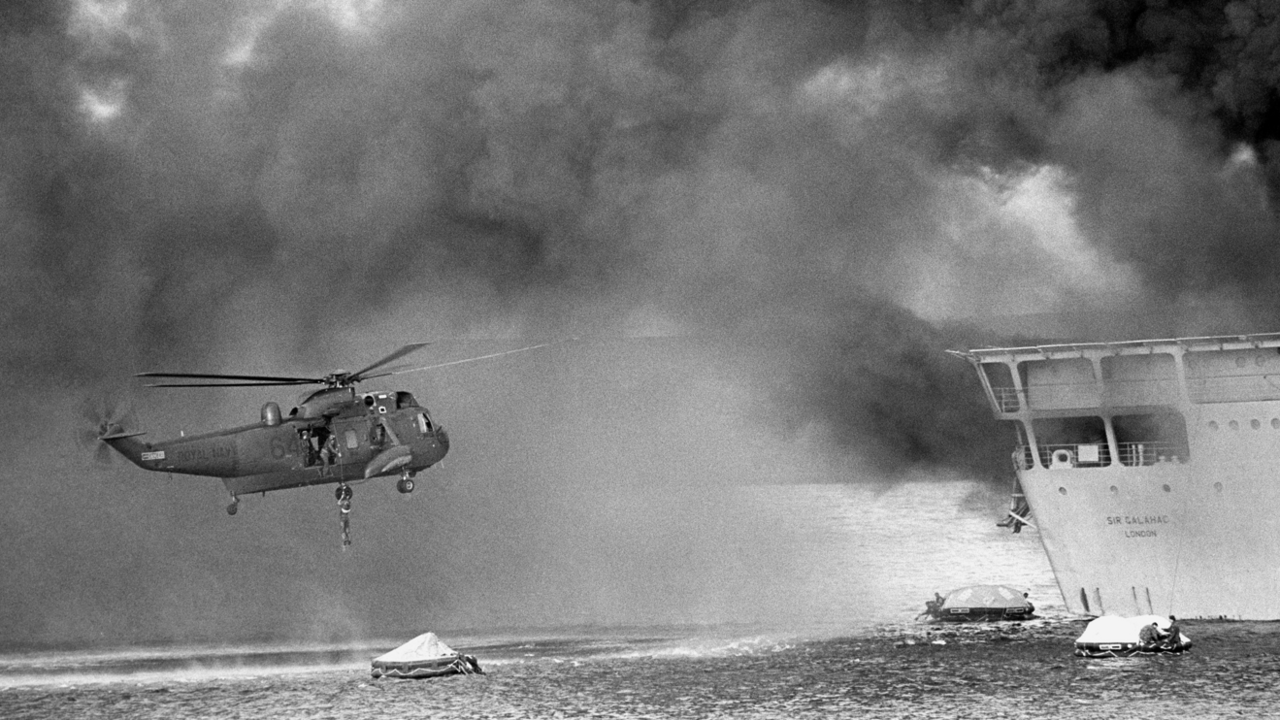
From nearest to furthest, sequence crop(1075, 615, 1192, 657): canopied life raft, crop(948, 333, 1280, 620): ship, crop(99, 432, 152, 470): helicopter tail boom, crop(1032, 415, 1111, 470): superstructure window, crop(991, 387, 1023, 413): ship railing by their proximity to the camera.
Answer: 1. crop(99, 432, 152, 470): helicopter tail boom
2. crop(1075, 615, 1192, 657): canopied life raft
3. crop(948, 333, 1280, 620): ship
4. crop(991, 387, 1023, 413): ship railing
5. crop(1032, 415, 1111, 470): superstructure window

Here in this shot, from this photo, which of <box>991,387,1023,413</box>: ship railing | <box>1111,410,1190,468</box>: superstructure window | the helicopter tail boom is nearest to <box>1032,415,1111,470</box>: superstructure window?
<box>1111,410,1190,468</box>: superstructure window

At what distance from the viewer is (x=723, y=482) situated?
13588cm

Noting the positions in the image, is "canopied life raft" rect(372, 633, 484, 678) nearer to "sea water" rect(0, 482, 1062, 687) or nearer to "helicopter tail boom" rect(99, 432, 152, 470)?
"sea water" rect(0, 482, 1062, 687)

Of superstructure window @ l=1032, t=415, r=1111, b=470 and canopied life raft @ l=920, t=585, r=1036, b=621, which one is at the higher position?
superstructure window @ l=1032, t=415, r=1111, b=470

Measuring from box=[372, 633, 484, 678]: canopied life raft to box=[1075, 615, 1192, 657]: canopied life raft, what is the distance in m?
21.8

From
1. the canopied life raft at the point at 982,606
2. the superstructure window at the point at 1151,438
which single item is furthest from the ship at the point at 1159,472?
the canopied life raft at the point at 982,606

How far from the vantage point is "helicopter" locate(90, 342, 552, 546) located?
190 ft

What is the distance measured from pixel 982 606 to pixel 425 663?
94.6 feet

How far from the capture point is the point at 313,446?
194 ft

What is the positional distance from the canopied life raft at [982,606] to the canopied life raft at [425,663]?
26.0 metres

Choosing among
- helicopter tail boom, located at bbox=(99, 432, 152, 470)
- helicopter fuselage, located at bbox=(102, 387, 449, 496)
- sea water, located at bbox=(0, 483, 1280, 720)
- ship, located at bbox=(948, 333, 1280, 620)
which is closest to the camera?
sea water, located at bbox=(0, 483, 1280, 720)

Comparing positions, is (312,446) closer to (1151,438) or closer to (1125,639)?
(1125,639)

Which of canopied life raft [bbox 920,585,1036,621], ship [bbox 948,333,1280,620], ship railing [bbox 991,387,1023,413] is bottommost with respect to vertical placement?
canopied life raft [bbox 920,585,1036,621]

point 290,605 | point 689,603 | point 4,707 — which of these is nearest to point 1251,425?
point 689,603
